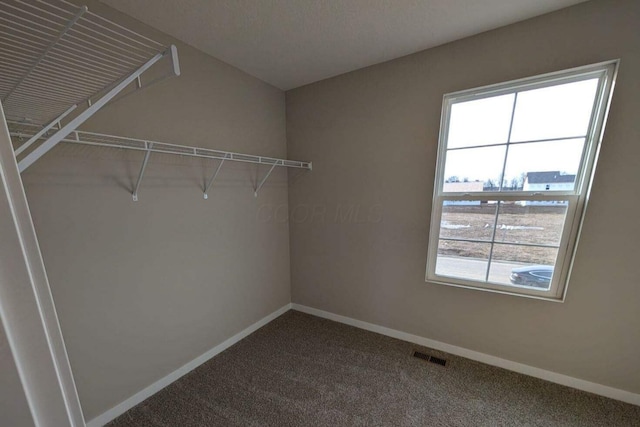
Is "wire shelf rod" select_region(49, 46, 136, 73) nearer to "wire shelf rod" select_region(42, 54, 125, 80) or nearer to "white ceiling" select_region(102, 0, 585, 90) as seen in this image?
"wire shelf rod" select_region(42, 54, 125, 80)

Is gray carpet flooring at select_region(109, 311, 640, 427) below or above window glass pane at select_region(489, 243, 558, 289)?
below

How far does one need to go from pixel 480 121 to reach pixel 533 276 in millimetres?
1156

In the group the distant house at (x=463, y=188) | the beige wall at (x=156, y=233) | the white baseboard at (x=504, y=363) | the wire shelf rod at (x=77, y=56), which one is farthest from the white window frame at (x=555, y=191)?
the wire shelf rod at (x=77, y=56)

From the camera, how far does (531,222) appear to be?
1.64 meters

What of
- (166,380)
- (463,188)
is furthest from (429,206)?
(166,380)

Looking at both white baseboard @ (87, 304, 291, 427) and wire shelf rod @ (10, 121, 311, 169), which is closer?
wire shelf rod @ (10, 121, 311, 169)

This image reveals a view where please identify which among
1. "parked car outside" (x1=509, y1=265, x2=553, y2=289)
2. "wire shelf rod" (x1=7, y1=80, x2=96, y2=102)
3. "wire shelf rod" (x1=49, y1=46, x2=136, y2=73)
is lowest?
"parked car outside" (x1=509, y1=265, x2=553, y2=289)

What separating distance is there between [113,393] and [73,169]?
131cm

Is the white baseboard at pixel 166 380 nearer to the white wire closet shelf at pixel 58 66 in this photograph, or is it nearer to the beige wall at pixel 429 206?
the beige wall at pixel 429 206

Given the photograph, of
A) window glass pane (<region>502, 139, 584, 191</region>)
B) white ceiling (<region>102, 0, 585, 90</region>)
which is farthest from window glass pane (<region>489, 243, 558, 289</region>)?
white ceiling (<region>102, 0, 585, 90</region>)

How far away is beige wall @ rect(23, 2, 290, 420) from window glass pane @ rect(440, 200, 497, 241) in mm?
1606

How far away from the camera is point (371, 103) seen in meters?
2.03

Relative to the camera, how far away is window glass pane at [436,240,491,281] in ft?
5.94

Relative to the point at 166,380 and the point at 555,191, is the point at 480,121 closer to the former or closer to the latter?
the point at 555,191
